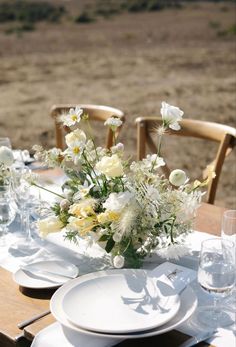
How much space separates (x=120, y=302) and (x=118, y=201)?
0.84ft

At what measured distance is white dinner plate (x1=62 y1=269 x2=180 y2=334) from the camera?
139 cm

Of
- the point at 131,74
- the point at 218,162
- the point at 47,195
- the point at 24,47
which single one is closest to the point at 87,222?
the point at 47,195

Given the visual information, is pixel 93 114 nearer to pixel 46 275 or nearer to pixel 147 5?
pixel 46 275

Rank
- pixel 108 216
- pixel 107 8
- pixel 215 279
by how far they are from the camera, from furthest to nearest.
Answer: pixel 107 8 < pixel 108 216 < pixel 215 279

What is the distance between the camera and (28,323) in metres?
1.46

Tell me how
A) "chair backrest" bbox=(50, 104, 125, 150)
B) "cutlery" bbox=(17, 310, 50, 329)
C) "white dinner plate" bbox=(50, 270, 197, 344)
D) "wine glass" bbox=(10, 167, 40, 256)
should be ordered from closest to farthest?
"white dinner plate" bbox=(50, 270, 197, 344) < "cutlery" bbox=(17, 310, 50, 329) < "wine glass" bbox=(10, 167, 40, 256) < "chair backrest" bbox=(50, 104, 125, 150)

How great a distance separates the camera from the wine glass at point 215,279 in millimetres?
1442

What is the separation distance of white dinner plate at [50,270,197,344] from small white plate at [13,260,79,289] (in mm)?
90

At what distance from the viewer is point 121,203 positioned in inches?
60.6

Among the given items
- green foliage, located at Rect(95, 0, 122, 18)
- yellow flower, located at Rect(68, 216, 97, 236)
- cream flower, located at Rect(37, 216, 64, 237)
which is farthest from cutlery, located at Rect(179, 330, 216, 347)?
green foliage, located at Rect(95, 0, 122, 18)

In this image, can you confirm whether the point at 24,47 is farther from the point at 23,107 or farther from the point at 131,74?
the point at 23,107

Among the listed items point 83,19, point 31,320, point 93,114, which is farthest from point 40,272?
point 83,19

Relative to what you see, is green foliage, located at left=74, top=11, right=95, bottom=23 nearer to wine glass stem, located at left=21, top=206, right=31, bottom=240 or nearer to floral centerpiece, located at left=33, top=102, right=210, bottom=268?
wine glass stem, located at left=21, top=206, right=31, bottom=240

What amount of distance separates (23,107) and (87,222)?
675 cm
